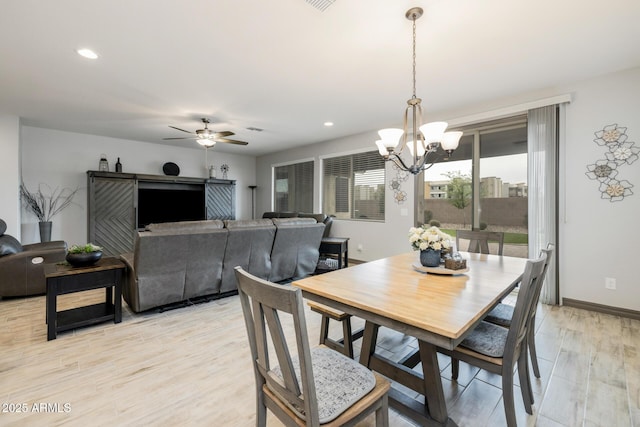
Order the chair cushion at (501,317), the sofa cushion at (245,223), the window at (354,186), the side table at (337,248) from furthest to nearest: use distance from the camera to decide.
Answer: the window at (354,186), the side table at (337,248), the sofa cushion at (245,223), the chair cushion at (501,317)

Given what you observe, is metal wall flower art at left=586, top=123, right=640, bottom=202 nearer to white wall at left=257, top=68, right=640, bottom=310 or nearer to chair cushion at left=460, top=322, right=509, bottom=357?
white wall at left=257, top=68, right=640, bottom=310

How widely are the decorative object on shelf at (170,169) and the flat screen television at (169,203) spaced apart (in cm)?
29

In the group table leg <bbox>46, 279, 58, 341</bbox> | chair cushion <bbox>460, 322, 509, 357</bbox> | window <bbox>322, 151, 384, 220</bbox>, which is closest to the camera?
chair cushion <bbox>460, 322, 509, 357</bbox>

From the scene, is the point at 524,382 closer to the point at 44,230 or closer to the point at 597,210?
the point at 597,210

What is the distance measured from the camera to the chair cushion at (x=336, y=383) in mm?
1019

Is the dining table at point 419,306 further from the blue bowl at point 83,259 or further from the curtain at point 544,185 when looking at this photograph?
the blue bowl at point 83,259

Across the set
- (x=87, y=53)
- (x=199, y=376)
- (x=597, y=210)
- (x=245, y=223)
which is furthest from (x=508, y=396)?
(x=87, y=53)

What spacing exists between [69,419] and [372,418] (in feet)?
5.54

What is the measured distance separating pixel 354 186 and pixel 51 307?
473cm

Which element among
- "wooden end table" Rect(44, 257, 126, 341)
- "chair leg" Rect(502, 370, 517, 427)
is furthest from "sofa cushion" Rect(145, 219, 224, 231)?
"chair leg" Rect(502, 370, 517, 427)

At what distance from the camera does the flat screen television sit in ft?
20.2

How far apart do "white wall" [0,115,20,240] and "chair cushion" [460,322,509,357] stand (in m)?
6.19

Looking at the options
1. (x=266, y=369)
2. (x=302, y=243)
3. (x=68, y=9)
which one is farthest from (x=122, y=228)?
(x=266, y=369)

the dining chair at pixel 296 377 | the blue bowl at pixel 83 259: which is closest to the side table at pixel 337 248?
the blue bowl at pixel 83 259
